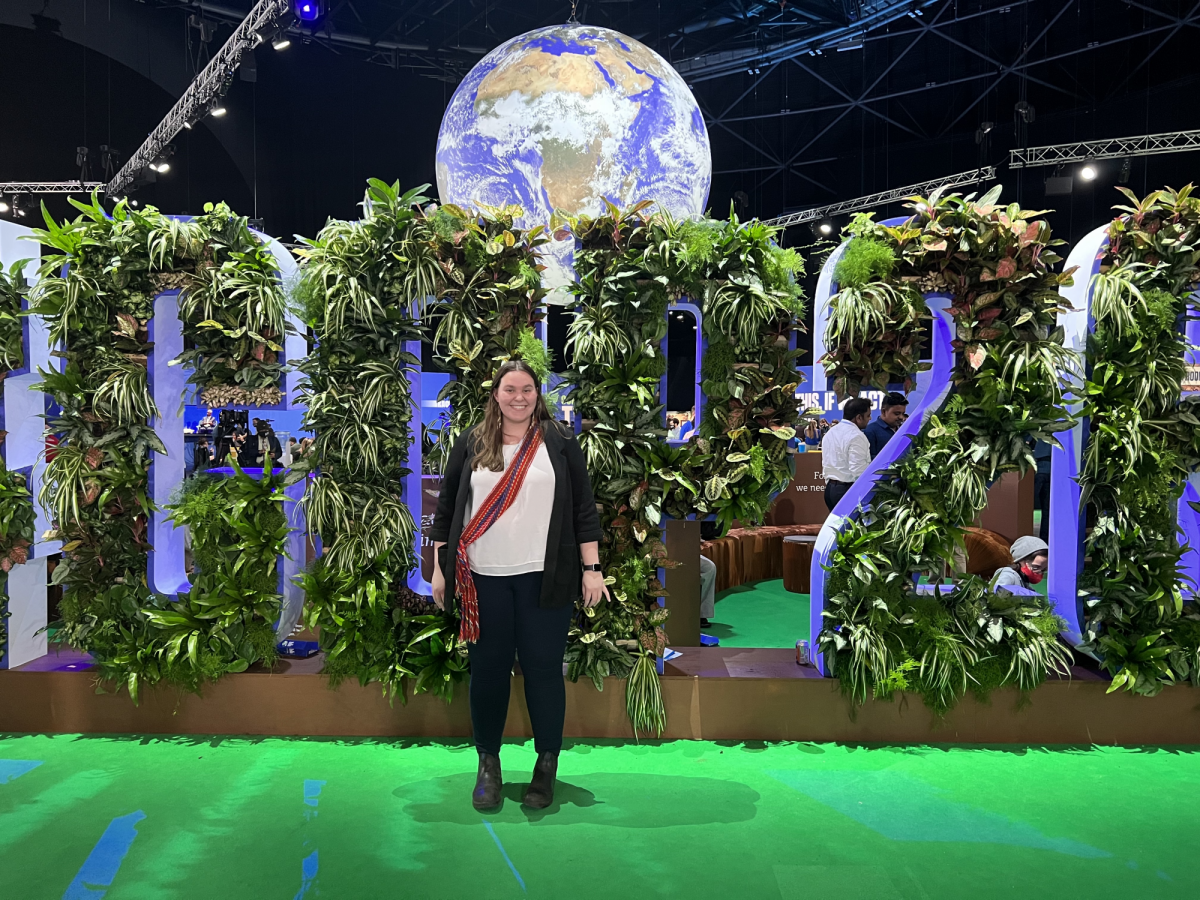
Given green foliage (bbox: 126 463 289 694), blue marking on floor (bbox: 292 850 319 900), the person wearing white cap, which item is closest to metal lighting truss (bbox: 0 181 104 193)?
green foliage (bbox: 126 463 289 694)

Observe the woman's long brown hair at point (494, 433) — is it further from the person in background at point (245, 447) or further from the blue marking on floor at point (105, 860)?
the person in background at point (245, 447)

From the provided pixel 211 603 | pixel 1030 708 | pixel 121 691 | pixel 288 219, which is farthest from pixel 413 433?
pixel 288 219

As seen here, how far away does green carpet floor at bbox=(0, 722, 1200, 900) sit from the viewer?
260 cm

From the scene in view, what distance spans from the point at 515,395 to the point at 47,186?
39.9 feet

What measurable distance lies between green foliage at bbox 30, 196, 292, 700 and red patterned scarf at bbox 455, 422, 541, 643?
1298mm

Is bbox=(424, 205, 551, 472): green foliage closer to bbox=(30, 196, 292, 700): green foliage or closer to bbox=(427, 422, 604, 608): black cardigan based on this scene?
bbox=(427, 422, 604, 608): black cardigan

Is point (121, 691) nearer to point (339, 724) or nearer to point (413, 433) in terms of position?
point (339, 724)

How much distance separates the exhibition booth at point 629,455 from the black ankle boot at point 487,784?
0.62 metres

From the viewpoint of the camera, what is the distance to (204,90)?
1041 centimetres

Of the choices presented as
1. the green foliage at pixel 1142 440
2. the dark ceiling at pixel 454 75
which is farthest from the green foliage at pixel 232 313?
the dark ceiling at pixel 454 75

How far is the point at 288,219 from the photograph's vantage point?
473 inches

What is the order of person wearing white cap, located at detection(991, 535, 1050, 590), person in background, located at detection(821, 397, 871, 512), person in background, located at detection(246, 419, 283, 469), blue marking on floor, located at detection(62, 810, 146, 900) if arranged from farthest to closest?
person in background, located at detection(821, 397, 871, 512) < person wearing white cap, located at detection(991, 535, 1050, 590) < person in background, located at detection(246, 419, 283, 469) < blue marking on floor, located at detection(62, 810, 146, 900)

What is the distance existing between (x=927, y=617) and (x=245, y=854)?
293 centimetres

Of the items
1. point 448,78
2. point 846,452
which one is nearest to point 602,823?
point 846,452
